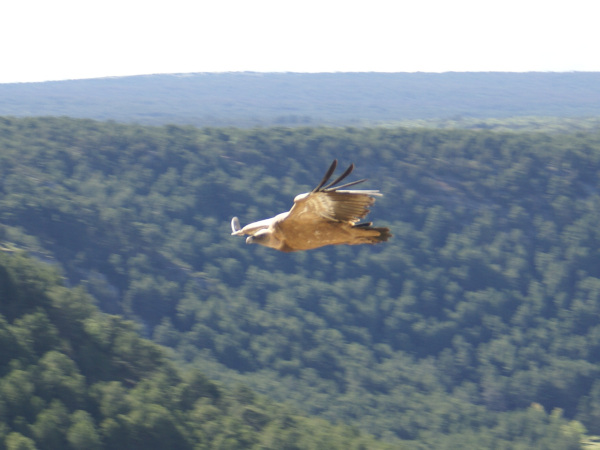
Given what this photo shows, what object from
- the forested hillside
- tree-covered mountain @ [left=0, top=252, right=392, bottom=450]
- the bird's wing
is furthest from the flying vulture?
the forested hillside

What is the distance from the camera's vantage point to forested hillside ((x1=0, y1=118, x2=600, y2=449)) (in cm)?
8006

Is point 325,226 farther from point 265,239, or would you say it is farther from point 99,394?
point 99,394

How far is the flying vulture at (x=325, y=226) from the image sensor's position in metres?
5.11

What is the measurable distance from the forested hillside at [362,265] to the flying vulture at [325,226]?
67.8 metres

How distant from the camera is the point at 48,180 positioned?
88688mm

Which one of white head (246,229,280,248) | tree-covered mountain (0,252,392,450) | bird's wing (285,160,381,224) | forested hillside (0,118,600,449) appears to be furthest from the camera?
forested hillside (0,118,600,449)

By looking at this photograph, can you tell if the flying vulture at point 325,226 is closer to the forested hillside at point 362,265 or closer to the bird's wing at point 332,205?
the bird's wing at point 332,205

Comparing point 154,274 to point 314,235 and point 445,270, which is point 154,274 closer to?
point 445,270

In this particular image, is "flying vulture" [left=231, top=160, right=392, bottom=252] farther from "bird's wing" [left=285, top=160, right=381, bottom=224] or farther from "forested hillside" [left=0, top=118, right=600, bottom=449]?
"forested hillside" [left=0, top=118, right=600, bottom=449]

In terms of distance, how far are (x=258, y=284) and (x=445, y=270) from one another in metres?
20.6

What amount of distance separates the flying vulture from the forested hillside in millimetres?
67811

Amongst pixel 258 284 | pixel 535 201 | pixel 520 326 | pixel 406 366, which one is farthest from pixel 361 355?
pixel 535 201

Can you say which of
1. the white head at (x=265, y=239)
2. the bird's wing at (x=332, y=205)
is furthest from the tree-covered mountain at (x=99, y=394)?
the bird's wing at (x=332, y=205)

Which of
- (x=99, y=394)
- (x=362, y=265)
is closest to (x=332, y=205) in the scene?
(x=99, y=394)
